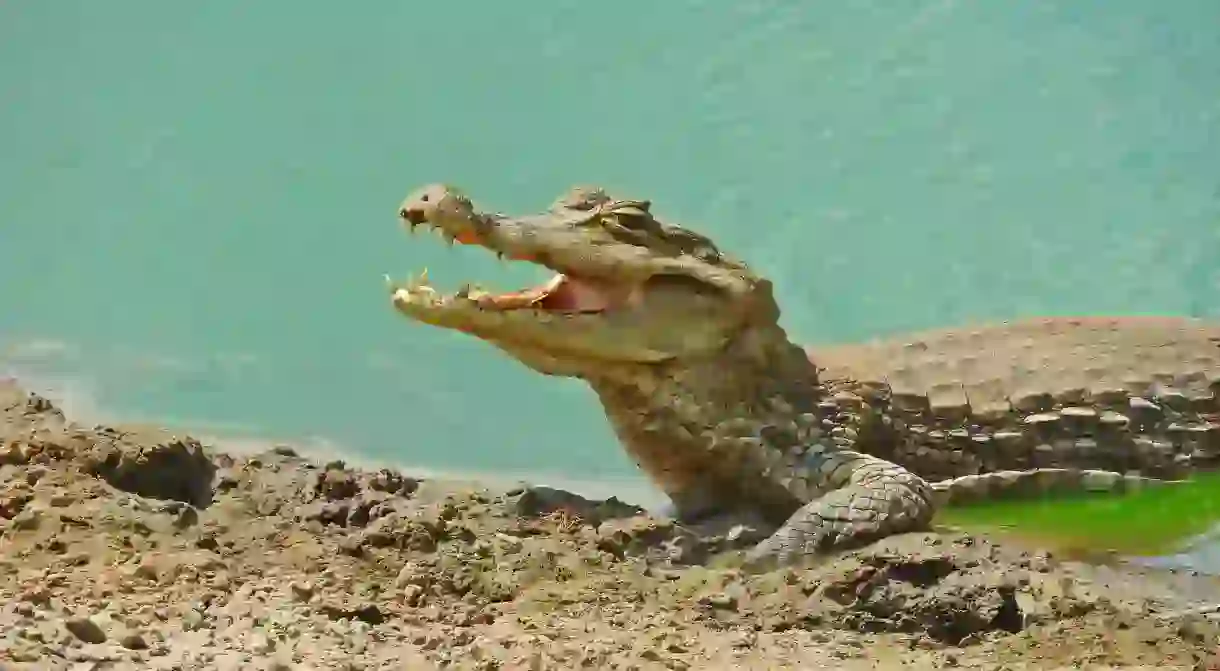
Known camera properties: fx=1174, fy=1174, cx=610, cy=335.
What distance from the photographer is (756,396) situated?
10.0ft

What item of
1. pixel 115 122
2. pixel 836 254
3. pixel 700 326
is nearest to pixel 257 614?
pixel 700 326

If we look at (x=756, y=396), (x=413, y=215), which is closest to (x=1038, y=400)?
(x=756, y=396)

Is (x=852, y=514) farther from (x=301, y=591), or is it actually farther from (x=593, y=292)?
(x=301, y=591)

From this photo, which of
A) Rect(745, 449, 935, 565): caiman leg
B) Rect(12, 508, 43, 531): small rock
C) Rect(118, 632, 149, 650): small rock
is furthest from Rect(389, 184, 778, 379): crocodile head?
Rect(118, 632, 149, 650): small rock

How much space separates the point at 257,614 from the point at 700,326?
1.60 m

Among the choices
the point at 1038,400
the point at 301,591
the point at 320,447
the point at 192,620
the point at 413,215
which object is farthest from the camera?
the point at 320,447

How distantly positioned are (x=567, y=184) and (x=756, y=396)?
12.3ft

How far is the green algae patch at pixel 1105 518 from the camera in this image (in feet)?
8.54

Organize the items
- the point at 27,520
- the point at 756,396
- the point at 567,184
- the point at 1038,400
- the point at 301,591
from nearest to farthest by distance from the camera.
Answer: the point at 301,591
the point at 27,520
the point at 756,396
the point at 1038,400
the point at 567,184

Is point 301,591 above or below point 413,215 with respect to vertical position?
below

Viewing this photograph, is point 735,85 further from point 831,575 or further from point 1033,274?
point 831,575

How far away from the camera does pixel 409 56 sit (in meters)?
7.19

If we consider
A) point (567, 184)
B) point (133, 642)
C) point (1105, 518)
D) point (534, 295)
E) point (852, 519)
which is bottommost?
point (133, 642)

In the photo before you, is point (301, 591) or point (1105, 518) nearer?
point (301, 591)
